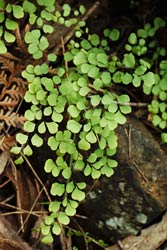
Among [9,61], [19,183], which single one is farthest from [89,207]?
[9,61]

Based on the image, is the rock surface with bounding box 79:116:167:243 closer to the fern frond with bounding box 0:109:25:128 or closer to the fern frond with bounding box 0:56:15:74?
the fern frond with bounding box 0:109:25:128

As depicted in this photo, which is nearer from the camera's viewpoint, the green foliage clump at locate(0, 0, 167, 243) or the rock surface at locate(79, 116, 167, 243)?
the green foliage clump at locate(0, 0, 167, 243)

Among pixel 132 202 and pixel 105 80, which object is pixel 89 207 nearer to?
pixel 132 202

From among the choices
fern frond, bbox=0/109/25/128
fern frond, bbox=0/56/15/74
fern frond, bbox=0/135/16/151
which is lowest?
fern frond, bbox=0/135/16/151

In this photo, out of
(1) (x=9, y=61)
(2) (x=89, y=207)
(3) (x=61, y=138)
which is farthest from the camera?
(2) (x=89, y=207)

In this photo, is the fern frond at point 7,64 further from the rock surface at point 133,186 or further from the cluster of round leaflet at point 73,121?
the rock surface at point 133,186

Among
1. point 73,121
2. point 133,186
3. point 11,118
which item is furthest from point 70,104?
point 133,186

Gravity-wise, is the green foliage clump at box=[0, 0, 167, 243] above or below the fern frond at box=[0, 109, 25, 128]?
above

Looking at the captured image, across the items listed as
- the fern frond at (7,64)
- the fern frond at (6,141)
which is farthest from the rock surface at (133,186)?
the fern frond at (7,64)

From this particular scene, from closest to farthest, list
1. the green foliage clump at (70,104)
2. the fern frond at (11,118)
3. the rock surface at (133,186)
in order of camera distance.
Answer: the green foliage clump at (70,104) → the fern frond at (11,118) → the rock surface at (133,186)

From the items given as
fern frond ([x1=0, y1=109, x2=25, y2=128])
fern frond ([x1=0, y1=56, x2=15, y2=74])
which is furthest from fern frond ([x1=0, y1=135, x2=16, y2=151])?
fern frond ([x1=0, y1=56, x2=15, y2=74])

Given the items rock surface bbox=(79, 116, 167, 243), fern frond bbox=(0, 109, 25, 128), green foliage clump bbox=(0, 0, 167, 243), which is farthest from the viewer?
rock surface bbox=(79, 116, 167, 243)
